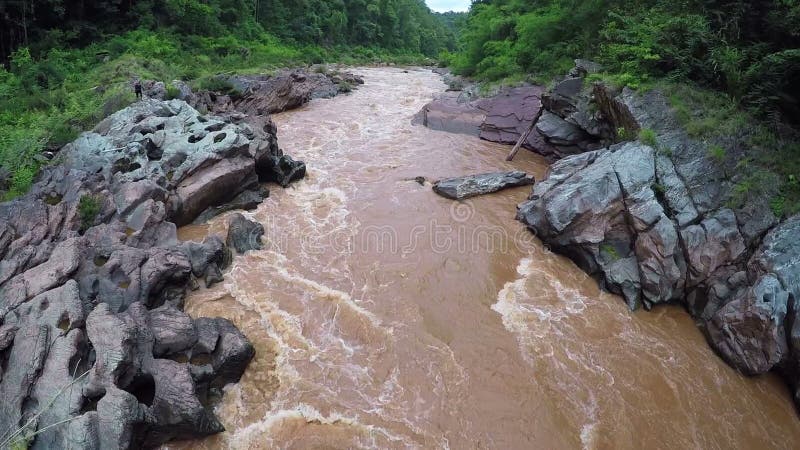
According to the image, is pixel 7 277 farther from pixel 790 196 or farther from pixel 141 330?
pixel 790 196

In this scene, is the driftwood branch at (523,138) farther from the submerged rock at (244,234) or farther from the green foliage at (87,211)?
the green foliage at (87,211)

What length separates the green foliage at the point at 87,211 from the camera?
10.00 meters

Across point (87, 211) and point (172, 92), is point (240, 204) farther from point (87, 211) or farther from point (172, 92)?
point (172, 92)

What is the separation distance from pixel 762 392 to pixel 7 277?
14051 millimetres

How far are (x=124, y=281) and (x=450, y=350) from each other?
6.60 meters

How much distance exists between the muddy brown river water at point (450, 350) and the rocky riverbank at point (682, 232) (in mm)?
455

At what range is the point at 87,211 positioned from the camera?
10.1m

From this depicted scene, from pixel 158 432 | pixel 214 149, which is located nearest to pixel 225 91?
pixel 214 149

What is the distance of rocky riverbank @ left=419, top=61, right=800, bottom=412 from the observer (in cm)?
798

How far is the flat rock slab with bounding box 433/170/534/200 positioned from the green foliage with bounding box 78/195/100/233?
377 inches

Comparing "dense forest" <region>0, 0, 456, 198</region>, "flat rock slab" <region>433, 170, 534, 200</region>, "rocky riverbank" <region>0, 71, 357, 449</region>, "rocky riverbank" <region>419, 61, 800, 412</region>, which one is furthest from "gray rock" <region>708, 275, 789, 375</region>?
"dense forest" <region>0, 0, 456, 198</region>

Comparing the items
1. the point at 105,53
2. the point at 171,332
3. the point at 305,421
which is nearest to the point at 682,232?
the point at 305,421

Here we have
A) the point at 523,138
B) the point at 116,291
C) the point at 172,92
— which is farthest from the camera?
the point at 172,92

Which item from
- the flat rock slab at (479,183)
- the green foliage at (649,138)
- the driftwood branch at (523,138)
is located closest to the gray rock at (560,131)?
the driftwood branch at (523,138)
